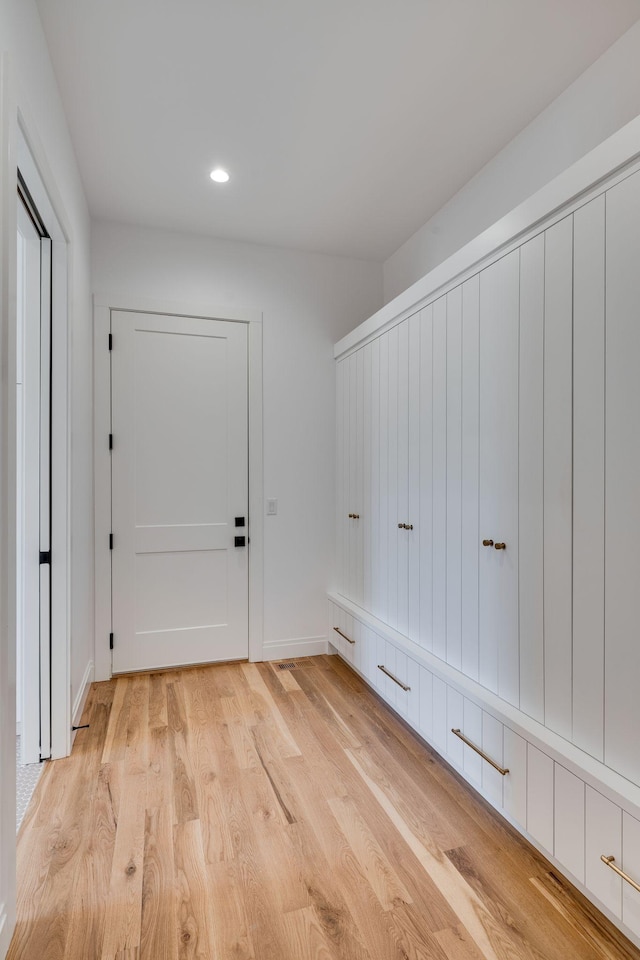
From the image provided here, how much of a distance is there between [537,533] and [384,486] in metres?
1.16

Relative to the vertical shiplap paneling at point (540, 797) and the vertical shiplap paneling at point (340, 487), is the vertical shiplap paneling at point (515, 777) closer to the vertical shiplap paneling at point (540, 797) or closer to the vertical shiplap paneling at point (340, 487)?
the vertical shiplap paneling at point (540, 797)

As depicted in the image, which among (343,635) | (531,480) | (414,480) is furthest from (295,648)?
(531,480)

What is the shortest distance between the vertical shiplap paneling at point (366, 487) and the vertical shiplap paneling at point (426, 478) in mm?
593

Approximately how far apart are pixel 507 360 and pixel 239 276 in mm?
2111

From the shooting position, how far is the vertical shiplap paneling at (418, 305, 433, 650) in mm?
2258

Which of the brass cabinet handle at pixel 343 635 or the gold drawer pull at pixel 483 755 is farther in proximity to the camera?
the brass cabinet handle at pixel 343 635

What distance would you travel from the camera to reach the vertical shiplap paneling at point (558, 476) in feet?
4.95

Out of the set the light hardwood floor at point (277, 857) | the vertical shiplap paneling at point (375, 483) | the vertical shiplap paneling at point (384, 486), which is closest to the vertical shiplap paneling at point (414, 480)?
the vertical shiplap paneling at point (384, 486)

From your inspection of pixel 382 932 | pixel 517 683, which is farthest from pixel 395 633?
pixel 382 932

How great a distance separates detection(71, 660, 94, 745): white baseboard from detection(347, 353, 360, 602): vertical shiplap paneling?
156cm

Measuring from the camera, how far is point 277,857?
5.31 feet

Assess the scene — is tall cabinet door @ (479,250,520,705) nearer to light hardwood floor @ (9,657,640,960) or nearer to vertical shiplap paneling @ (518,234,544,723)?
vertical shiplap paneling @ (518,234,544,723)

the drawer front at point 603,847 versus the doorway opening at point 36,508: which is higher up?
the doorway opening at point 36,508

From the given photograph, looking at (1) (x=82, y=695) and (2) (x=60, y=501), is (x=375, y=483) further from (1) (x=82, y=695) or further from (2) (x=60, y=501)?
(1) (x=82, y=695)
